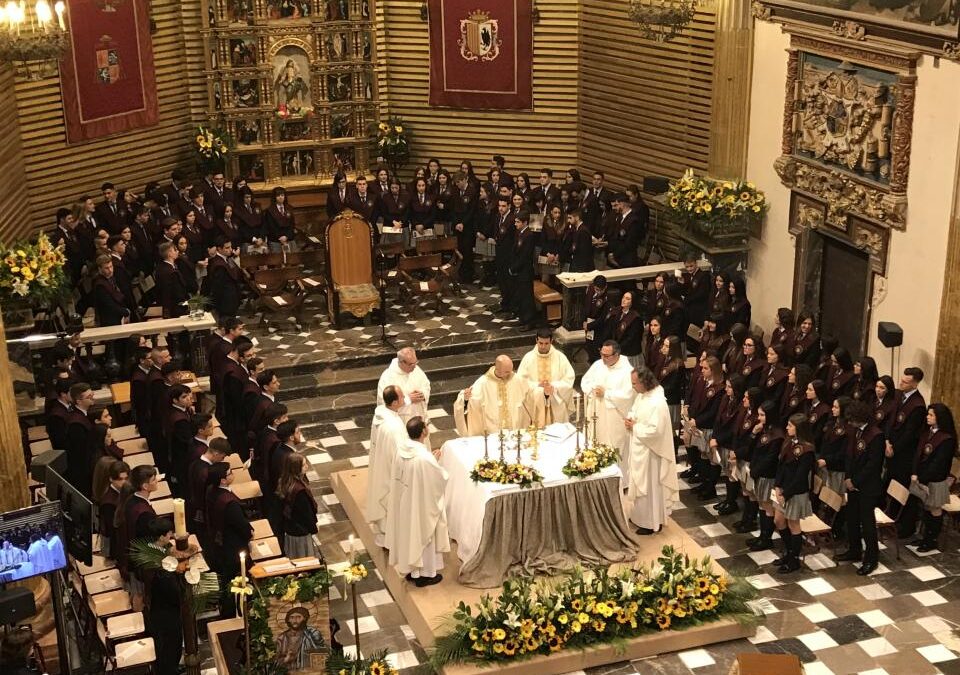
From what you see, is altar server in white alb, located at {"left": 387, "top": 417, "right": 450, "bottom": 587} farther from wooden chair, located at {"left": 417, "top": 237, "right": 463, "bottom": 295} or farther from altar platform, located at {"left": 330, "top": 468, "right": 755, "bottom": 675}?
Answer: wooden chair, located at {"left": 417, "top": 237, "right": 463, "bottom": 295}

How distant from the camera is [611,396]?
13906mm

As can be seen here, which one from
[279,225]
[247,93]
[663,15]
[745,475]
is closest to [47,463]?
[745,475]

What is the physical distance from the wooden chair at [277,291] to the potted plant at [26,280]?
11.5 feet

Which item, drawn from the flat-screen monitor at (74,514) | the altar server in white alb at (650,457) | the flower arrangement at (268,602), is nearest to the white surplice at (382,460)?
the flower arrangement at (268,602)

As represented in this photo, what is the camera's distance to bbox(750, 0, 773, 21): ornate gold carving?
17469mm

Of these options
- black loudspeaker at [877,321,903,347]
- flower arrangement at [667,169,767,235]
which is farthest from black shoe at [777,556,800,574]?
flower arrangement at [667,169,767,235]

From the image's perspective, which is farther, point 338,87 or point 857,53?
point 338,87

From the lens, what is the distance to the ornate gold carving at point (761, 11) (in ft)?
57.3

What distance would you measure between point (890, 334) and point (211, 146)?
11.7m

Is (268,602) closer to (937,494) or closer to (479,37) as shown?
(937,494)

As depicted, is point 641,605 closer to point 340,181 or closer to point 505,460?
point 505,460

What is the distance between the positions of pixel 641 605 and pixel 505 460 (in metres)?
1.88

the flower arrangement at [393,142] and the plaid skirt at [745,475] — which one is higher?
the flower arrangement at [393,142]

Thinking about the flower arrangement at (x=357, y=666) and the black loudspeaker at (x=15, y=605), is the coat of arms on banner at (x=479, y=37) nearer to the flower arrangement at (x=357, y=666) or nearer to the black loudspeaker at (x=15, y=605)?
the flower arrangement at (x=357, y=666)
